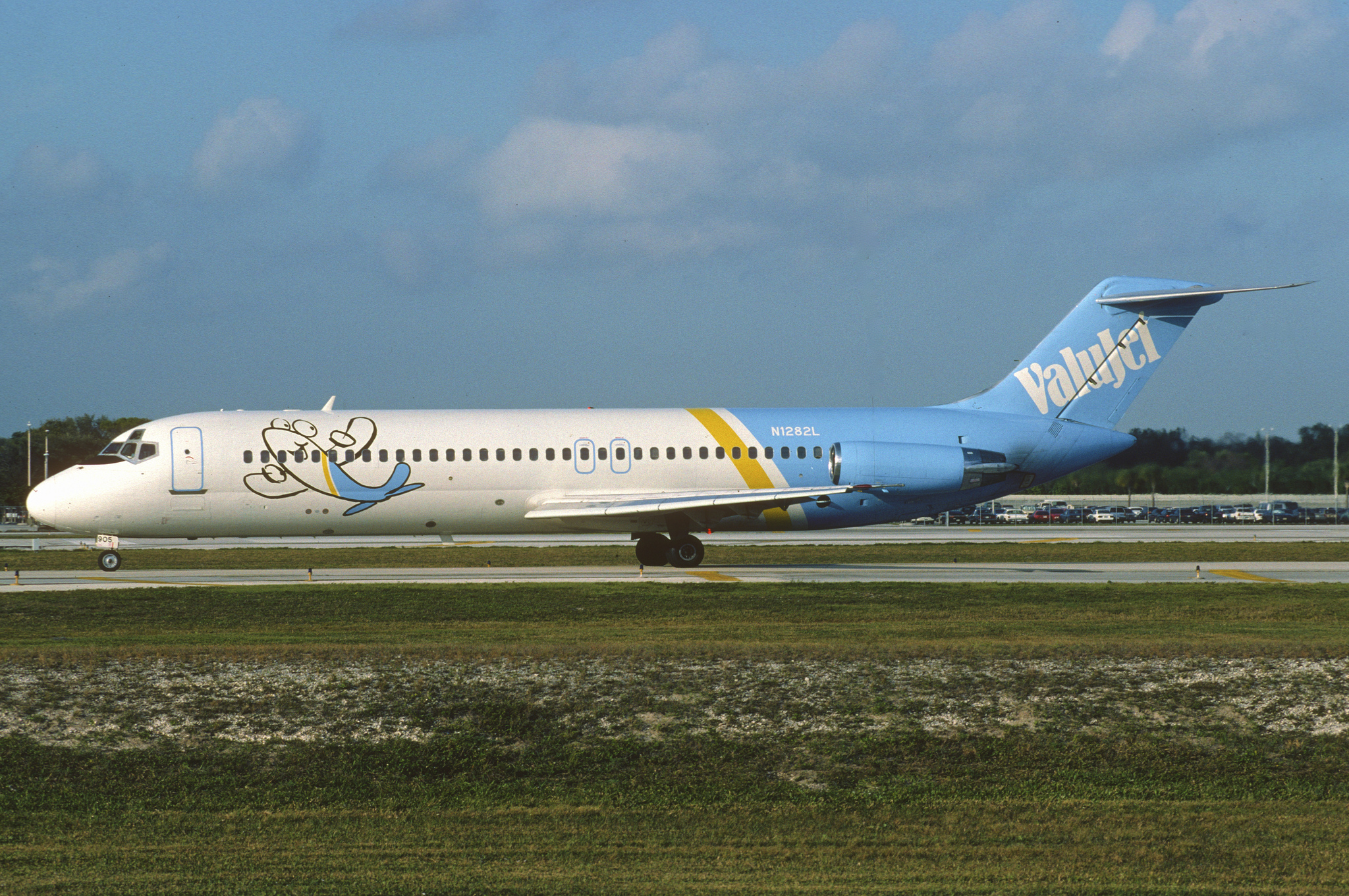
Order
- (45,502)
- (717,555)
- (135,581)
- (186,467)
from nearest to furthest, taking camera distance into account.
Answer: (135,581), (45,502), (186,467), (717,555)

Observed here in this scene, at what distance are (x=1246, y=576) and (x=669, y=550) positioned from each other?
1490 cm

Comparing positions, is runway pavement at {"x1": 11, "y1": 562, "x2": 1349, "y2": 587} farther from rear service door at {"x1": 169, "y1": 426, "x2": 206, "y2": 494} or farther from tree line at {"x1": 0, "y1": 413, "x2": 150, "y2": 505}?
tree line at {"x1": 0, "y1": 413, "x2": 150, "y2": 505}

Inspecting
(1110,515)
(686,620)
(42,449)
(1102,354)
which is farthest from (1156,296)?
(42,449)

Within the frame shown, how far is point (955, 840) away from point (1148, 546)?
38397mm

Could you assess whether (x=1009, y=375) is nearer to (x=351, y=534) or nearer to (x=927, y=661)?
(x=351, y=534)

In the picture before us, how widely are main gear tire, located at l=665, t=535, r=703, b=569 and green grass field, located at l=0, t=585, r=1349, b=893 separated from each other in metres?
16.7

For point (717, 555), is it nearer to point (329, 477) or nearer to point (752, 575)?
point (752, 575)

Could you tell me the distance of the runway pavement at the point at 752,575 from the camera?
30.8 meters

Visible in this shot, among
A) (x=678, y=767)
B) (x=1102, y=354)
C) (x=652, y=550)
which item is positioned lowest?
(x=678, y=767)

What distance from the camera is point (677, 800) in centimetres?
1079

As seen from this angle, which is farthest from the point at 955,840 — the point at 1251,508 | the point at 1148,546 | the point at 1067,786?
the point at 1251,508

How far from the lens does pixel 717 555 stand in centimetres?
4081

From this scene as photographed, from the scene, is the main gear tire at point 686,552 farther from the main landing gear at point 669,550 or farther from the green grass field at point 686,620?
the green grass field at point 686,620

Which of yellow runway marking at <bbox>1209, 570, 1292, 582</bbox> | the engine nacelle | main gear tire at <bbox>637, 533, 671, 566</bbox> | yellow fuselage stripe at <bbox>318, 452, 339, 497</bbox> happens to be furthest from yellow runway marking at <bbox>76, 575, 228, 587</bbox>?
yellow runway marking at <bbox>1209, 570, 1292, 582</bbox>
